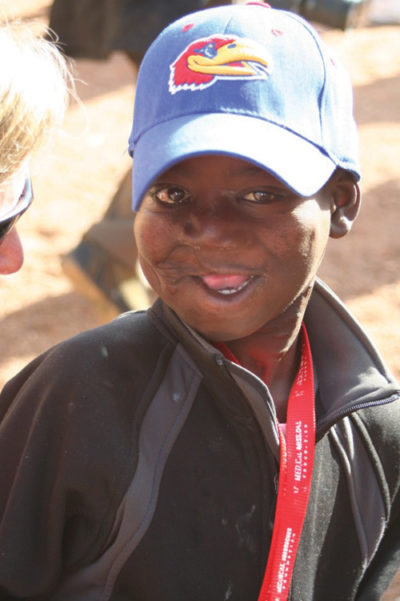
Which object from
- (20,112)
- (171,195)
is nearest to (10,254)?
(20,112)

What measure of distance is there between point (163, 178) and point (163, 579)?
31.8 inches

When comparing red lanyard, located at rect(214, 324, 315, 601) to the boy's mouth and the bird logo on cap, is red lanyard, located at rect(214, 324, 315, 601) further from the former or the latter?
the bird logo on cap

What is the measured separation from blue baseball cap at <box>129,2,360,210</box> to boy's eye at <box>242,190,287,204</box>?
1.9 inches

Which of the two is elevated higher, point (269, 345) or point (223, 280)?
point (223, 280)

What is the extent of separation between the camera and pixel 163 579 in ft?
6.32

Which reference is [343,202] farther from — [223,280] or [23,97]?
[23,97]

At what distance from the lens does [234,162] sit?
5.69 ft

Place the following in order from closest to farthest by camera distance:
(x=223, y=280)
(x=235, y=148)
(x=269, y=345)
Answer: (x=235, y=148), (x=223, y=280), (x=269, y=345)

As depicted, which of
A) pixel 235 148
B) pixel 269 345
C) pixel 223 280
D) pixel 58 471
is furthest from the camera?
pixel 269 345

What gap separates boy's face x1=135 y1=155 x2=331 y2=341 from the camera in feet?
5.71

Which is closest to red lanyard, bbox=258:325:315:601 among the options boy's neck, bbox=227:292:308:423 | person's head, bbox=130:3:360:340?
boy's neck, bbox=227:292:308:423

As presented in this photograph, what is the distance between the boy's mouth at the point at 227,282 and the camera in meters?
1.79

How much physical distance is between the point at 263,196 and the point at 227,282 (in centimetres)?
17

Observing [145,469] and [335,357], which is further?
[335,357]
